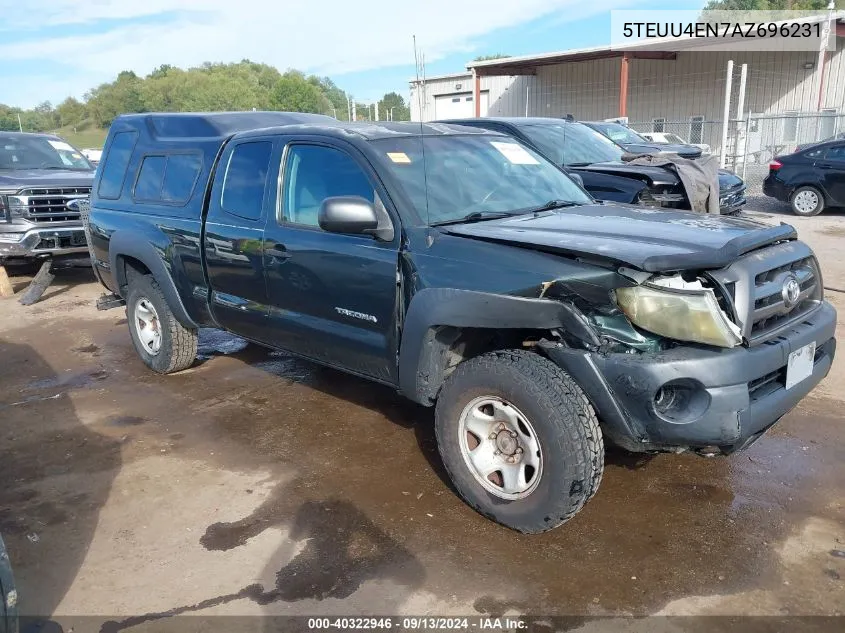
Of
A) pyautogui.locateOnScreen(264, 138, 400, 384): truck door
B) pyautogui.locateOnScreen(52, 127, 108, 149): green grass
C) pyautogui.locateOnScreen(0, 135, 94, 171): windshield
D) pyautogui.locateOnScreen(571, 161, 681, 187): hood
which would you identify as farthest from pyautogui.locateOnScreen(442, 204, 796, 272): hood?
pyautogui.locateOnScreen(52, 127, 108, 149): green grass

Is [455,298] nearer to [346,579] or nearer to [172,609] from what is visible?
[346,579]

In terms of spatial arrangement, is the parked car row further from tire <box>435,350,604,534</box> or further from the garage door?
the garage door

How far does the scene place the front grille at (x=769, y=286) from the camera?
2.85 metres

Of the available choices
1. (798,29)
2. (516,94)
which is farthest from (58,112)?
(798,29)

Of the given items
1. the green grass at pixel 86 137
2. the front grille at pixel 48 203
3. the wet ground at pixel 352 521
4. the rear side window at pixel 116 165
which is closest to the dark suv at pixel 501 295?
the wet ground at pixel 352 521

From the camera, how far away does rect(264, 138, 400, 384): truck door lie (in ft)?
12.0

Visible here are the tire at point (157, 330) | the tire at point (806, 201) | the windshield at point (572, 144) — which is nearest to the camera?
the tire at point (157, 330)

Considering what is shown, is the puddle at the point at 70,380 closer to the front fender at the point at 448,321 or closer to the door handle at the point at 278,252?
the door handle at the point at 278,252

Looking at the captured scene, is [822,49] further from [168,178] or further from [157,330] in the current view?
[157,330]

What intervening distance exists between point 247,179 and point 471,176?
1.47m

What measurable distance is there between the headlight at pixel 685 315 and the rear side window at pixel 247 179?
2.49m

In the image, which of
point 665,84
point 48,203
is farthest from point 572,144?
point 665,84

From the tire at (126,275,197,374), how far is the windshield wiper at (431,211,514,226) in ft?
8.98

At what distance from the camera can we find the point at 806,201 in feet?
43.6
